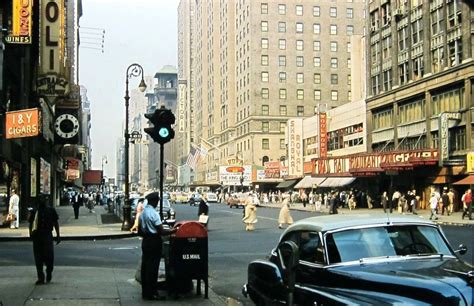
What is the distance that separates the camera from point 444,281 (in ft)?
18.9

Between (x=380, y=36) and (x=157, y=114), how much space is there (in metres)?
55.2

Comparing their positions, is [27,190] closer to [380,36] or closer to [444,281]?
[444,281]

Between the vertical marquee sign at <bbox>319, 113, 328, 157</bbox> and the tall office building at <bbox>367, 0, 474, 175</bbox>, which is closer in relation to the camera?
the tall office building at <bbox>367, 0, 474, 175</bbox>

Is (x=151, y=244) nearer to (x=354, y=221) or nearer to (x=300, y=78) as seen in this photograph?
(x=354, y=221)

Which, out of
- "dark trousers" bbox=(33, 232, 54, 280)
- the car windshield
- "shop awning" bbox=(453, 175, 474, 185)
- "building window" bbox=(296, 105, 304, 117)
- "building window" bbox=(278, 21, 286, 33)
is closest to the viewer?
the car windshield

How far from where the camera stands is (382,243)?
6883mm

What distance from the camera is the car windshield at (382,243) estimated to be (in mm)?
6793

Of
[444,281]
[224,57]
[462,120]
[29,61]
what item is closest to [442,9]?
[462,120]

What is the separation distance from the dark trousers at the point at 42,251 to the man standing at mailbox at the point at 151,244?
2427 millimetres

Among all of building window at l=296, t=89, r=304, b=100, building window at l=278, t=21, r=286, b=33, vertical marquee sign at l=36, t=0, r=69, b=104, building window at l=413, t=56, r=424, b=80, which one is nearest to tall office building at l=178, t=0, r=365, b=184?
building window at l=296, t=89, r=304, b=100

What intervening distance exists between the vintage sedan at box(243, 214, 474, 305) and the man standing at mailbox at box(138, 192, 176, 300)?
2932 mm

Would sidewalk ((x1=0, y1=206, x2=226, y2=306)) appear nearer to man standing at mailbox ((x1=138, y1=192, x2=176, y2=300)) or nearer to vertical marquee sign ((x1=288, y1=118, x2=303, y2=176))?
man standing at mailbox ((x1=138, y1=192, x2=176, y2=300))

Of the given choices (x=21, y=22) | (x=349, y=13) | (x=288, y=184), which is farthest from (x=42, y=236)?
(x=349, y=13)

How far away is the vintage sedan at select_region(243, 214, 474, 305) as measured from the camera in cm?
578
